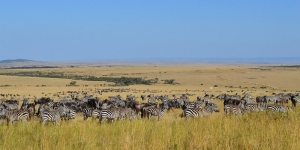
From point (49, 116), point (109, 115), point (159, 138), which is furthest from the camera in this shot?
point (109, 115)

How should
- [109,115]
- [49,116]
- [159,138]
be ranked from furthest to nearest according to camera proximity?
[109,115] → [49,116] → [159,138]

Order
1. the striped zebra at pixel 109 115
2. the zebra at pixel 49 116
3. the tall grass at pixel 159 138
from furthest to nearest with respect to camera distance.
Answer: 1. the striped zebra at pixel 109 115
2. the zebra at pixel 49 116
3. the tall grass at pixel 159 138

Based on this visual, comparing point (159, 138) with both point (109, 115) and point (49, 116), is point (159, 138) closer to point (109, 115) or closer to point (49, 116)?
point (109, 115)

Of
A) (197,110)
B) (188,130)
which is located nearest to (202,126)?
(188,130)

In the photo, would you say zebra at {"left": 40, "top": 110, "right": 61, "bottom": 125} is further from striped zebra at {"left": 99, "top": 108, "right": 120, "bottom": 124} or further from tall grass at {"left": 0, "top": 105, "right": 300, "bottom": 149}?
tall grass at {"left": 0, "top": 105, "right": 300, "bottom": 149}

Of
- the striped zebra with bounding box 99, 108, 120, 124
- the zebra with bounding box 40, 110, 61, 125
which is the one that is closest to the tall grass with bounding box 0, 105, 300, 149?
the zebra with bounding box 40, 110, 61, 125

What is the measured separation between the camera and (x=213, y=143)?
706 cm

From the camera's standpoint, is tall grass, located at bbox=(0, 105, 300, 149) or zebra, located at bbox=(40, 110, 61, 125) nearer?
tall grass, located at bbox=(0, 105, 300, 149)

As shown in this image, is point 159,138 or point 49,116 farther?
point 49,116

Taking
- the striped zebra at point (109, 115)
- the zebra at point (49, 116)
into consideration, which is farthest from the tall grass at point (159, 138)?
the striped zebra at point (109, 115)

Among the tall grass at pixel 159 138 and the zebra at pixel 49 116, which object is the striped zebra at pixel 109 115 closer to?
the zebra at pixel 49 116

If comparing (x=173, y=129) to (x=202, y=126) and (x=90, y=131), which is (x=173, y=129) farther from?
(x=90, y=131)

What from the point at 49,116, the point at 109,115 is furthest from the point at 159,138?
the point at 49,116

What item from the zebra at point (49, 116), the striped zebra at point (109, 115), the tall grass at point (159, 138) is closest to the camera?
the tall grass at point (159, 138)
